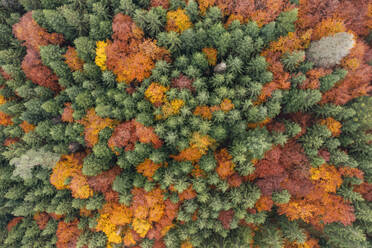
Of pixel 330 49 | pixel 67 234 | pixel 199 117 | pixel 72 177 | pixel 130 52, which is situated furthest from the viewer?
pixel 67 234

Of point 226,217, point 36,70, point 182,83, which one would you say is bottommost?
point 226,217

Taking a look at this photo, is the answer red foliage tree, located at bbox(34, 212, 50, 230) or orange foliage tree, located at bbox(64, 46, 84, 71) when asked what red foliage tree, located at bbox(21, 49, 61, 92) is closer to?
orange foliage tree, located at bbox(64, 46, 84, 71)

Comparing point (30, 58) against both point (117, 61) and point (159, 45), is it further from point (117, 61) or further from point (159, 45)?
point (159, 45)

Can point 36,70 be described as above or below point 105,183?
above

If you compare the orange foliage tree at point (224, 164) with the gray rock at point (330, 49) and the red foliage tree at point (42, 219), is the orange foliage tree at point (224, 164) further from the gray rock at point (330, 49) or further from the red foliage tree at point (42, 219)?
the red foliage tree at point (42, 219)

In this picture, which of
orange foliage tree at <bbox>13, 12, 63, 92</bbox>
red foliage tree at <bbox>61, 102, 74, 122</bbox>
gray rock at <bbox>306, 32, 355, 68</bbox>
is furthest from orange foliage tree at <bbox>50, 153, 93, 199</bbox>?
gray rock at <bbox>306, 32, 355, 68</bbox>

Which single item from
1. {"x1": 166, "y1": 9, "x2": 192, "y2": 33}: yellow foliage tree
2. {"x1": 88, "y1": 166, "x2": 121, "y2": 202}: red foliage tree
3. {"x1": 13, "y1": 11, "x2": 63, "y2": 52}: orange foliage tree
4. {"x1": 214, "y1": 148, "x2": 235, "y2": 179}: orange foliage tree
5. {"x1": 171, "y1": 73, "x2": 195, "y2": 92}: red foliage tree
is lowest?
{"x1": 88, "y1": 166, "x2": 121, "y2": 202}: red foliage tree

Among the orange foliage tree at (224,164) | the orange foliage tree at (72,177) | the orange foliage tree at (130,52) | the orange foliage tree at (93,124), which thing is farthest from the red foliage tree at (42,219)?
the orange foliage tree at (224,164)

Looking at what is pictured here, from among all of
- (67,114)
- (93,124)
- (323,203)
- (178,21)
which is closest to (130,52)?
(178,21)

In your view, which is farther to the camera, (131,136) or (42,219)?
(42,219)

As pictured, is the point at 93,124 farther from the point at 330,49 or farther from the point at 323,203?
the point at 323,203
